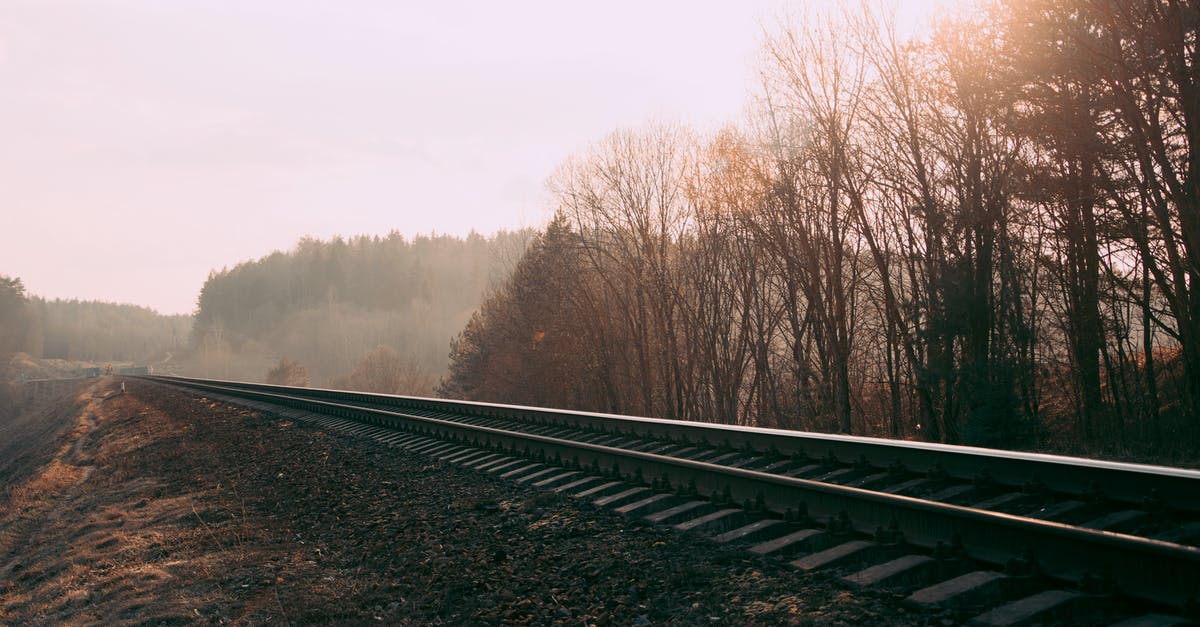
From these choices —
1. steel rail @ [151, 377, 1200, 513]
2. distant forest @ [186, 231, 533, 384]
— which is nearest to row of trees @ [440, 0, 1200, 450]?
steel rail @ [151, 377, 1200, 513]

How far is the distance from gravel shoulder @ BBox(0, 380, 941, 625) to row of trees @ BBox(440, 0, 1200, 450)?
8.43 meters

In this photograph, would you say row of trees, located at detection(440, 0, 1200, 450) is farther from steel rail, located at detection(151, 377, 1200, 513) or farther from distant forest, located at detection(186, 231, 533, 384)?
distant forest, located at detection(186, 231, 533, 384)

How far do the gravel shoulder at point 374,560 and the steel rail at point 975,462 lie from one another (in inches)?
63.7

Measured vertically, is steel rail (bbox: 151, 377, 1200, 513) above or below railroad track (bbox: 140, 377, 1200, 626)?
above

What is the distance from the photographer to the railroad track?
3.93 metres

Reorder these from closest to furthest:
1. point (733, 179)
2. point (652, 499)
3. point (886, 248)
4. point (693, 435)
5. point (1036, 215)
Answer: point (652, 499) → point (693, 435) → point (1036, 215) → point (886, 248) → point (733, 179)

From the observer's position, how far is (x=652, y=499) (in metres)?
7.35

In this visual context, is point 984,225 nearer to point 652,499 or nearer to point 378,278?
point 652,499

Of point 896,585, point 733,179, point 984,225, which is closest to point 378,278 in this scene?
point 733,179

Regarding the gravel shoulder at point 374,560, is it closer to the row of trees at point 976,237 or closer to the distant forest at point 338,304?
the row of trees at point 976,237

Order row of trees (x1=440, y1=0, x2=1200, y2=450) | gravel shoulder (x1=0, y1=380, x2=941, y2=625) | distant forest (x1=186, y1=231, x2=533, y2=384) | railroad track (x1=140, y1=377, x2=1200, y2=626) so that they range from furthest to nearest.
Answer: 1. distant forest (x1=186, y1=231, x2=533, y2=384)
2. row of trees (x1=440, y1=0, x2=1200, y2=450)
3. gravel shoulder (x1=0, y1=380, x2=941, y2=625)
4. railroad track (x1=140, y1=377, x2=1200, y2=626)

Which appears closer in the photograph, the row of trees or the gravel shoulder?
the gravel shoulder

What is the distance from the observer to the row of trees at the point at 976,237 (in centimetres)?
1214

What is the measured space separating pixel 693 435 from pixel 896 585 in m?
5.10
